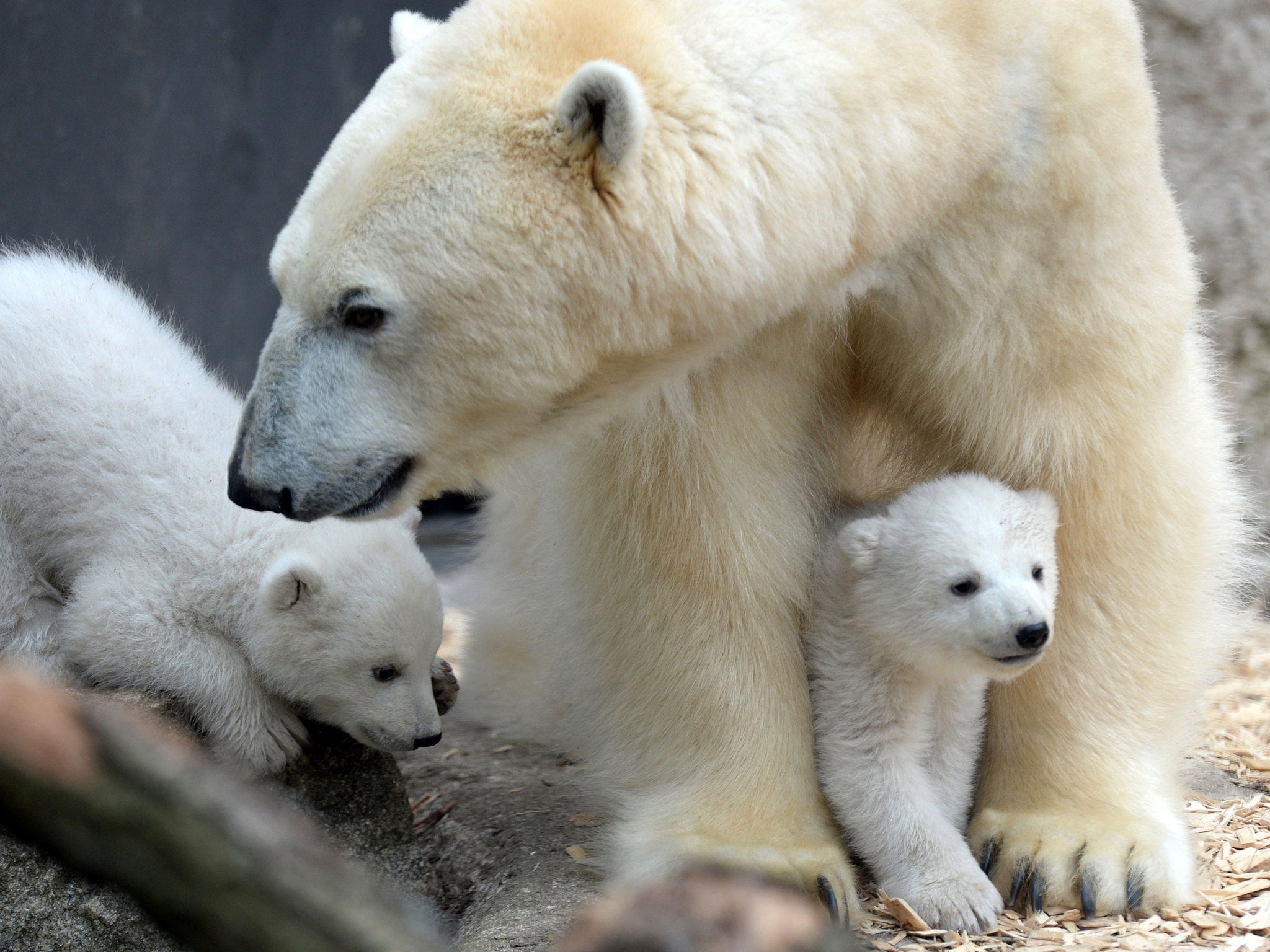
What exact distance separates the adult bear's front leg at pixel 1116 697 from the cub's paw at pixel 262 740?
4.53 ft

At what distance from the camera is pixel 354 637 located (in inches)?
101

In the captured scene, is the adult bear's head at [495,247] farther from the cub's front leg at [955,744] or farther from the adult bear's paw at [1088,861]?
the adult bear's paw at [1088,861]

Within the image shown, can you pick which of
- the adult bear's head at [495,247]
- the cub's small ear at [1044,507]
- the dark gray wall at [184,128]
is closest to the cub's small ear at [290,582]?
the adult bear's head at [495,247]

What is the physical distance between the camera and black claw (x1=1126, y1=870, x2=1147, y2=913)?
2.29m

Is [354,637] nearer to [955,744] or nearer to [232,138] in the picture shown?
[955,744]

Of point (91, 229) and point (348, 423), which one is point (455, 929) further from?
point (91, 229)

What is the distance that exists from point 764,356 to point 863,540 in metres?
0.38

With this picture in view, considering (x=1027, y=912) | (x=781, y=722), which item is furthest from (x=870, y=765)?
(x=1027, y=912)

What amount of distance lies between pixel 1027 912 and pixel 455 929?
1074 mm

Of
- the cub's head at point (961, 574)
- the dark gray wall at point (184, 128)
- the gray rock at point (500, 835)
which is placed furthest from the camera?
the dark gray wall at point (184, 128)

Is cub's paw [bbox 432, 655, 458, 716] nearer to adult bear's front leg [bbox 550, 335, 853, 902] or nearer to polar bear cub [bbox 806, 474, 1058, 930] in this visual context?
adult bear's front leg [bbox 550, 335, 853, 902]

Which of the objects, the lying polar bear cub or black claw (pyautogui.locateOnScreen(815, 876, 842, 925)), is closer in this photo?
black claw (pyautogui.locateOnScreen(815, 876, 842, 925))

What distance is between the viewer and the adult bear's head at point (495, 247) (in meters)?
1.82

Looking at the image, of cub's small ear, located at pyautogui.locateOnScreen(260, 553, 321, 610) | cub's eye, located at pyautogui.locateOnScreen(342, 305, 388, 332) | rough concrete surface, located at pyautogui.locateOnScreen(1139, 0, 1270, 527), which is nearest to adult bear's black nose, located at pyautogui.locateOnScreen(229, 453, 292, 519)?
cub's eye, located at pyautogui.locateOnScreen(342, 305, 388, 332)
